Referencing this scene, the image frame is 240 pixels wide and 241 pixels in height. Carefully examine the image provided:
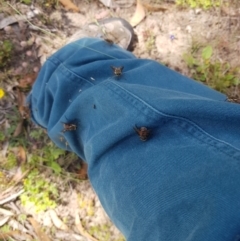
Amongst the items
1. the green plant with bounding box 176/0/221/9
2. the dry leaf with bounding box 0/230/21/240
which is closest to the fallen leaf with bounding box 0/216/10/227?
the dry leaf with bounding box 0/230/21/240

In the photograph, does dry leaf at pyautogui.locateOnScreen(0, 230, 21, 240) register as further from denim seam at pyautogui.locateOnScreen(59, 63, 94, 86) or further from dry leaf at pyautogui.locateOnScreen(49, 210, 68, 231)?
denim seam at pyautogui.locateOnScreen(59, 63, 94, 86)

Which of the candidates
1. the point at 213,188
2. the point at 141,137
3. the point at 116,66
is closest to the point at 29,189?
the point at 116,66

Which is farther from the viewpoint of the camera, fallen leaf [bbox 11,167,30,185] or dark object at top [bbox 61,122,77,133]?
fallen leaf [bbox 11,167,30,185]

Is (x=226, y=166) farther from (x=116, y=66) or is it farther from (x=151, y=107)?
(x=116, y=66)

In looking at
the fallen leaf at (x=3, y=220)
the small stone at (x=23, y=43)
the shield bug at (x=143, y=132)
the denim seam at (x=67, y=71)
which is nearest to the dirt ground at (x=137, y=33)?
the small stone at (x=23, y=43)

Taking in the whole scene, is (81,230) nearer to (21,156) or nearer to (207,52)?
(21,156)

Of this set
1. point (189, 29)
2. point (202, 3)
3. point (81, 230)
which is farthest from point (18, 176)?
point (202, 3)
